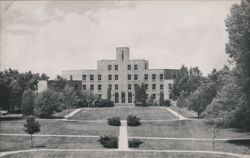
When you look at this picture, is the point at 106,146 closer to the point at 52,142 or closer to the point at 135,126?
the point at 52,142

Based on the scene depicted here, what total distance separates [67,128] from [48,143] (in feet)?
24.0

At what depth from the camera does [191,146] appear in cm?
3847

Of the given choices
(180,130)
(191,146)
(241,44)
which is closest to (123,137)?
(191,146)

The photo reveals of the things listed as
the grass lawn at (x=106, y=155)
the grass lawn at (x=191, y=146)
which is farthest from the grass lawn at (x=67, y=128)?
the grass lawn at (x=106, y=155)

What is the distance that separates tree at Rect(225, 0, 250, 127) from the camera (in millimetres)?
37500

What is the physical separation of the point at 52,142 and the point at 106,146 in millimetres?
5294

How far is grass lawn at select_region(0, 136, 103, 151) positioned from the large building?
149 feet

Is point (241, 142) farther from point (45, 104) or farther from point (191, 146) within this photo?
point (45, 104)

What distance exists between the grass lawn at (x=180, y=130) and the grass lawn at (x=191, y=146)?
331 cm

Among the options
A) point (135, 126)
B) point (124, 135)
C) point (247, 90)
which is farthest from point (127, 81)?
point (247, 90)

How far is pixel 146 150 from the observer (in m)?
36.4

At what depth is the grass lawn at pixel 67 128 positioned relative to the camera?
4441 cm

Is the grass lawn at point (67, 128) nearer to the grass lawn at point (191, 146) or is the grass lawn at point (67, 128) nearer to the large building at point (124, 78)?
the grass lawn at point (191, 146)

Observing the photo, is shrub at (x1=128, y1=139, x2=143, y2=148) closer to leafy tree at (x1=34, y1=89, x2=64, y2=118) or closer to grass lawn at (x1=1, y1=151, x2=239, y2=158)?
grass lawn at (x1=1, y1=151, x2=239, y2=158)
